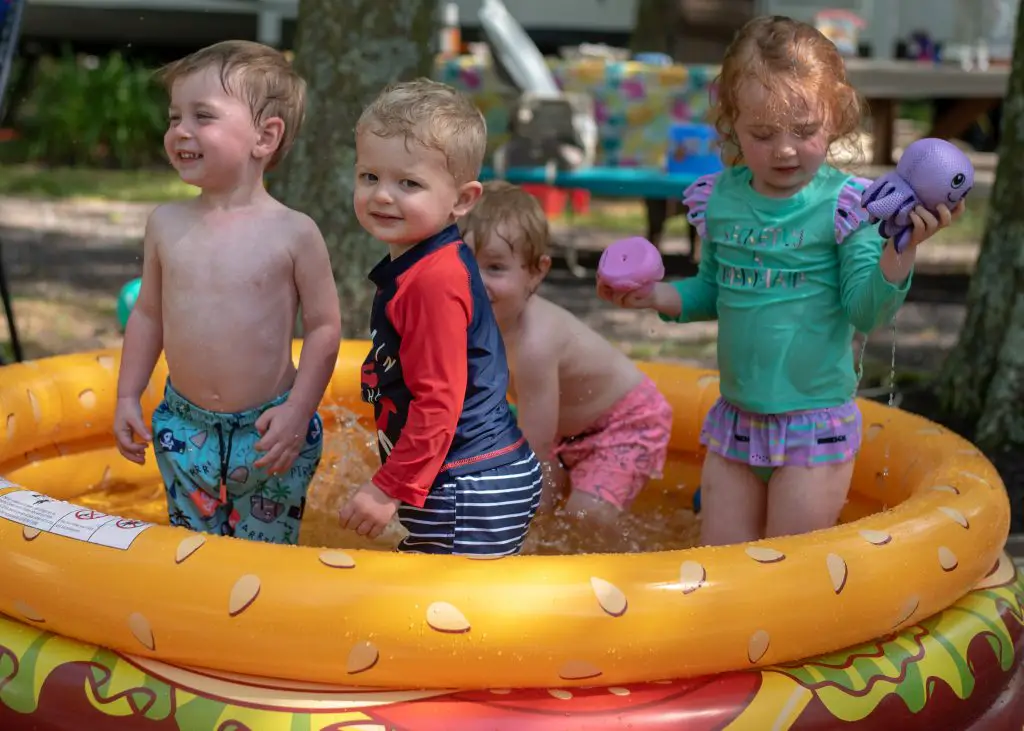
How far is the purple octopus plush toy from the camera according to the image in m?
2.26

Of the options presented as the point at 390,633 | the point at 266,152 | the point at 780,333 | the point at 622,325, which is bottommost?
the point at 622,325

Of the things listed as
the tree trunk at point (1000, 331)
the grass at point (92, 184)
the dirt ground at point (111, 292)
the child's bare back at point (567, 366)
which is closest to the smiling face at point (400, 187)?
the child's bare back at point (567, 366)

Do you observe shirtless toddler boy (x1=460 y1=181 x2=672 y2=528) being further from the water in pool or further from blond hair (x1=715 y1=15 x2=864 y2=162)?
blond hair (x1=715 y1=15 x2=864 y2=162)

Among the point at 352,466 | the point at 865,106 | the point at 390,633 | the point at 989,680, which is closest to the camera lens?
the point at 390,633

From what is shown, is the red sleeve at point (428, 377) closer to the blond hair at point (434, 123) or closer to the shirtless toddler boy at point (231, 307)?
the blond hair at point (434, 123)

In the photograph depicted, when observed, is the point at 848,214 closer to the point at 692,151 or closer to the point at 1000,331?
the point at 1000,331

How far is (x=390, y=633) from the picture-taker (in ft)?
6.70

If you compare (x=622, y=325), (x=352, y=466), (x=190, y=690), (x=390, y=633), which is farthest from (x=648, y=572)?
(x=622, y=325)

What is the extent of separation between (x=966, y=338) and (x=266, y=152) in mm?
3019

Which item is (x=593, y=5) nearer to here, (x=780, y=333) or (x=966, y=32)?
(x=966, y=32)

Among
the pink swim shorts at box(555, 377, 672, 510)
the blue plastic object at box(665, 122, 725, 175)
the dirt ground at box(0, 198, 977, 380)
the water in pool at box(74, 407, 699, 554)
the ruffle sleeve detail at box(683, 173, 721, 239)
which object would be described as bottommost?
the dirt ground at box(0, 198, 977, 380)

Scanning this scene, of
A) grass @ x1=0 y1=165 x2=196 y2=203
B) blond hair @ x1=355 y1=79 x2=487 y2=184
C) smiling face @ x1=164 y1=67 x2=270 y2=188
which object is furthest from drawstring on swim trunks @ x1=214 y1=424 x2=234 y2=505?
grass @ x1=0 y1=165 x2=196 y2=203

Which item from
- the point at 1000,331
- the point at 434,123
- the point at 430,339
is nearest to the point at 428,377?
the point at 430,339

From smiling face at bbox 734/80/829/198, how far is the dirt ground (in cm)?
278
